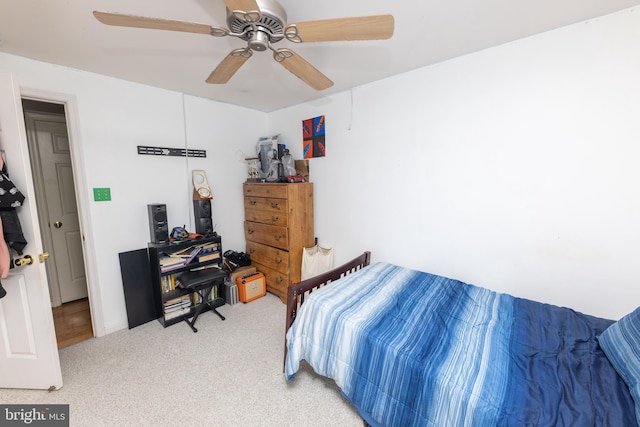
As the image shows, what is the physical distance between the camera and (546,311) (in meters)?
1.65

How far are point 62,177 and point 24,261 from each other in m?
1.95

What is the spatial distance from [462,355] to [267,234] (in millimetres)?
2400

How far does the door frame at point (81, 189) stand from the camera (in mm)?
2152

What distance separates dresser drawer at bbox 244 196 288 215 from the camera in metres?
2.96

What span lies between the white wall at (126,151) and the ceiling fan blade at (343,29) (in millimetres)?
2144

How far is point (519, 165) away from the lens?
1.87 m

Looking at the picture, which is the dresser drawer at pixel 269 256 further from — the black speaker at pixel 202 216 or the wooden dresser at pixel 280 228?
the black speaker at pixel 202 216

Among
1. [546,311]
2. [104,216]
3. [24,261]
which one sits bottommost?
[546,311]

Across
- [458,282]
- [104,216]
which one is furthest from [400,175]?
[104,216]

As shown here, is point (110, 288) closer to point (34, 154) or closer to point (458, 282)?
point (34, 154)

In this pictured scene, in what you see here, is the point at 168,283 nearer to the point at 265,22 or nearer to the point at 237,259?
the point at 237,259

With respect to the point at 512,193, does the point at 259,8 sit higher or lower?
higher

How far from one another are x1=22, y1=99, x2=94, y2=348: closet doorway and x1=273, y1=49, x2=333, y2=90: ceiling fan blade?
2.91 m

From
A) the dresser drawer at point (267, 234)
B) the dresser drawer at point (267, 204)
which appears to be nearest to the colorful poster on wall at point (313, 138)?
the dresser drawer at point (267, 204)
